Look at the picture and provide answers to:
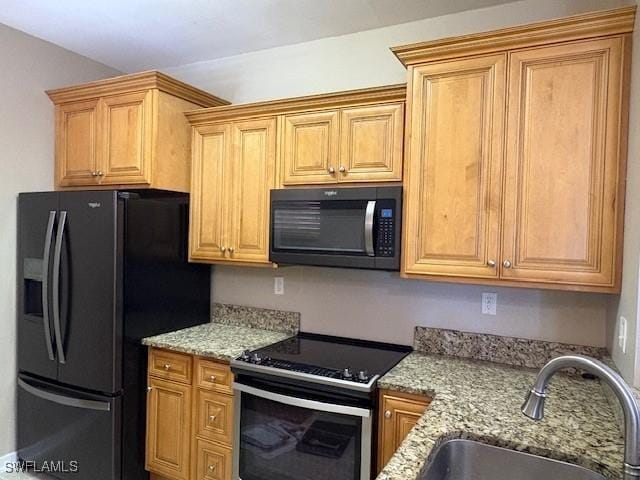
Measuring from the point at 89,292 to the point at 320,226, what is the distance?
4.36 ft

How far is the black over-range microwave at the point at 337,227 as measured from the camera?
204cm

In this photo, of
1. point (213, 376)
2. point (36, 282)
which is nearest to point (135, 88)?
point (36, 282)

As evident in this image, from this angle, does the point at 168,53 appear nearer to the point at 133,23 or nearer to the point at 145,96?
the point at 133,23

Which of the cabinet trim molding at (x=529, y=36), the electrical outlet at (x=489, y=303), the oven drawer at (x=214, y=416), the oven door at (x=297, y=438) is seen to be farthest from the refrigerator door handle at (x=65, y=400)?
the cabinet trim molding at (x=529, y=36)

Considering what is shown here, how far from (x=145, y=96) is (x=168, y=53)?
654mm

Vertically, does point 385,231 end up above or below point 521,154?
below

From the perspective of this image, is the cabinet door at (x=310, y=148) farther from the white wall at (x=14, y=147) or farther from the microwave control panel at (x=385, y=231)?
the white wall at (x=14, y=147)

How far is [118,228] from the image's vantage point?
2307 mm

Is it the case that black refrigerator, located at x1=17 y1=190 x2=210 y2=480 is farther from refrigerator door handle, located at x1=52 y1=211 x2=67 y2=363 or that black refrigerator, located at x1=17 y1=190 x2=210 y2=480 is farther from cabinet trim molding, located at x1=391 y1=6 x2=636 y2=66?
cabinet trim molding, located at x1=391 y1=6 x2=636 y2=66

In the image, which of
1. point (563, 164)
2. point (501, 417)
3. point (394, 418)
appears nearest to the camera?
point (501, 417)

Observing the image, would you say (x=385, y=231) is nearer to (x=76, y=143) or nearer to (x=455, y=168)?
(x=455, y=168)

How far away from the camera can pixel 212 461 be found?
225 cm

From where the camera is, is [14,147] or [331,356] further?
[14,147]

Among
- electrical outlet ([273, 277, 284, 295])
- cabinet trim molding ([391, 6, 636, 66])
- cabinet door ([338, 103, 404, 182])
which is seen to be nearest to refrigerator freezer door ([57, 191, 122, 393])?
electrical outlet ([273, 277, 284, 295])
